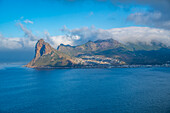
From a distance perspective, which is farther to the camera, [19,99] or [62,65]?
[62,65]

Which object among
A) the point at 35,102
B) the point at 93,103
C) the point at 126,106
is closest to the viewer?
the point at 126,106

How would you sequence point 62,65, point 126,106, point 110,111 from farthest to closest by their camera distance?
1. point 62,65
2. point 126,106
3. point 110,111

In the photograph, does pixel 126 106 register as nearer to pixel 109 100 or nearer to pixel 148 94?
pixel 109 100

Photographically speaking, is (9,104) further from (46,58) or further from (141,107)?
(46,58)

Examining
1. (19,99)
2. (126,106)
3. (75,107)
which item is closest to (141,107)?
(126,106)

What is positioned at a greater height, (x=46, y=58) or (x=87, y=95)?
(x=46, y=58)

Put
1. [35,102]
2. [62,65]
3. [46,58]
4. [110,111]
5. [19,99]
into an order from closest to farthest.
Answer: [110,111]
[35,102]
[19,99]
[62,65]
[46,58]

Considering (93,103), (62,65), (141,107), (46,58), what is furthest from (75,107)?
(46,58)

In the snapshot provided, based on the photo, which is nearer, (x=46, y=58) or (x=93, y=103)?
(x=93, y=103)

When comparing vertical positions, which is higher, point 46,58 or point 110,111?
point 46,58
